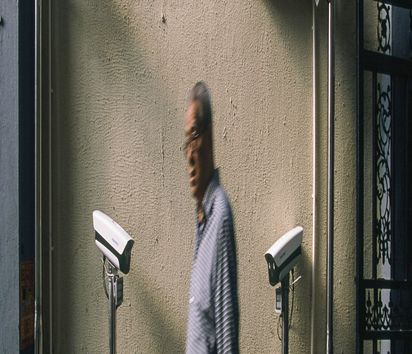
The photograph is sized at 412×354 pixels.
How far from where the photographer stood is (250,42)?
14.5ft

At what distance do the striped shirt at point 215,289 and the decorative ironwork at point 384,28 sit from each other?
1838mm

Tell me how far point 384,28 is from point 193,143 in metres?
1.69

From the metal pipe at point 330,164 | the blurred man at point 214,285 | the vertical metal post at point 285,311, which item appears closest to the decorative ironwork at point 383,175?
the metal pipe at point 330,164

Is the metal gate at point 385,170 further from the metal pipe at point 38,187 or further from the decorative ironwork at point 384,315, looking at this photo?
the metal pipe at point 38,187

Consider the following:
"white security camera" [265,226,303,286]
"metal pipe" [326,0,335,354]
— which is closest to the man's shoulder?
"white security camera" [265,226,303,286]

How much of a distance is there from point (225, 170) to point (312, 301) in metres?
1.12

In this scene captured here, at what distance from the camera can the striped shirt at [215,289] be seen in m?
3.45

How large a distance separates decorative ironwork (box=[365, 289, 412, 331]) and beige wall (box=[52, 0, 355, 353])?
168 mm

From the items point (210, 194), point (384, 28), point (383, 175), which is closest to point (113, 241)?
point (210, 194)

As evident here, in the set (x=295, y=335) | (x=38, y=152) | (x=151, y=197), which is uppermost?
(x=38, y=152)

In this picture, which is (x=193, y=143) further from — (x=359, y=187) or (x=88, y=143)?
(x=359, y=187)

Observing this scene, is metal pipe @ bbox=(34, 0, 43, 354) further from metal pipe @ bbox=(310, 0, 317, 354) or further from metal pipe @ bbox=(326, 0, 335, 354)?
metal pipe @ bbox=(326, 0, 335, 354)

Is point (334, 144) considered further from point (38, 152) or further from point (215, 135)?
point (38, 152)

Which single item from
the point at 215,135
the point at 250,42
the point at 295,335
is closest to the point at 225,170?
the point at 215,135
